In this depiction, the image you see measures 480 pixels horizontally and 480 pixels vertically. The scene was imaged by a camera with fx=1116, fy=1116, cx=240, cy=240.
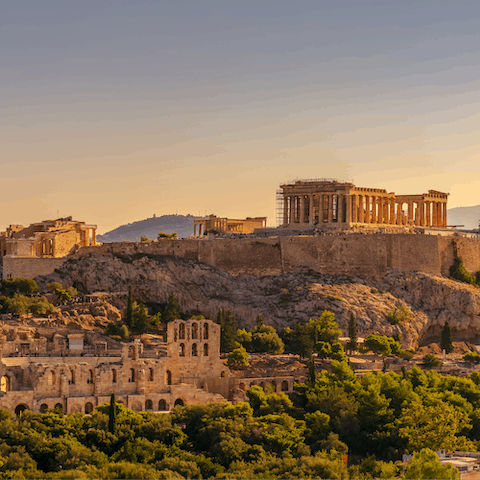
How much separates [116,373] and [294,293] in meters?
35.5

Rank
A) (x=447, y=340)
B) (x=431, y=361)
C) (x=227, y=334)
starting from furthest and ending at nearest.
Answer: (x=447, y=340)
(x=431, y=361)
(x=227, y=334)

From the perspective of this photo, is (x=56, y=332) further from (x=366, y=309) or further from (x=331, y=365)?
(x=366, y=309)

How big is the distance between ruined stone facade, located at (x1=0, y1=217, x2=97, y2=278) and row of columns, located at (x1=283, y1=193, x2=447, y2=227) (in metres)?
25.0

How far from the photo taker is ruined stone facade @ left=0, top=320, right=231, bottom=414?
83.1 metres

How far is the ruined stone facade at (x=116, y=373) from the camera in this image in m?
83.1

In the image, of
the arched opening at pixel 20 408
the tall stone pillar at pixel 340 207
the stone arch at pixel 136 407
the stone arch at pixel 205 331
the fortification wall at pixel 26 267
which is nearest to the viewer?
the arched opening at pixel 20 408

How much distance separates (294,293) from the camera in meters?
117

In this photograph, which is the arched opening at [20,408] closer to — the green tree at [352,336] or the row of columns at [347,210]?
the green tree at [352,336]

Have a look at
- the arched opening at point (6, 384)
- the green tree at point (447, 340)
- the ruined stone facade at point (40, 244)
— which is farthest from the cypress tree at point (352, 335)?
the arched opening at point (6, 384)

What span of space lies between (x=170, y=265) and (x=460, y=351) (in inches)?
1247

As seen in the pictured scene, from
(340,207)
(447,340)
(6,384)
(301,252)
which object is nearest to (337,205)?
(340,207)

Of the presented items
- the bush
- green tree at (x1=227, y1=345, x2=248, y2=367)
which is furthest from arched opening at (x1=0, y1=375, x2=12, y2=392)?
the bush

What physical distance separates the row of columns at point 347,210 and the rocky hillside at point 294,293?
46.1 ft

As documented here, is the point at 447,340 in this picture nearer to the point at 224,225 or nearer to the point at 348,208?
the point at 348,208
